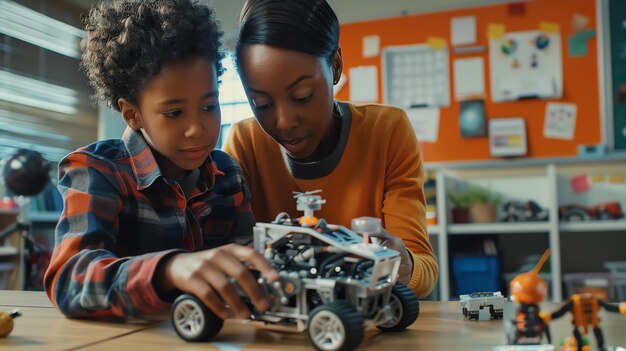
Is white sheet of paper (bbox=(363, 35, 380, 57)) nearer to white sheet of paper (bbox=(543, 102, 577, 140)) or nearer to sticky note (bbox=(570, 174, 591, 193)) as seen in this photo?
white sheet of paper (bbox=(543, 102, 577, 140))

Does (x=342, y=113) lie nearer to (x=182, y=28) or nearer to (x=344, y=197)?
(x=344, y=197)

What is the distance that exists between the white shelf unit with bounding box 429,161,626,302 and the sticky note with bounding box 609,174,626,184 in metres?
0.02

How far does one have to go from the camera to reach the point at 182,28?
0.87 m

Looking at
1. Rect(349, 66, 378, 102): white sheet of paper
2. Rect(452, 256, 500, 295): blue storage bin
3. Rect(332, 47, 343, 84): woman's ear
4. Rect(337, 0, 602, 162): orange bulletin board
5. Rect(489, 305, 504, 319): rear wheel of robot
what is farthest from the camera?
Rect(349, 66, 378, 102): white sheet of paper

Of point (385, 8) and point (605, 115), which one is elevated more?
point (385, 8)

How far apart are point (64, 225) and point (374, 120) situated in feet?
2.15

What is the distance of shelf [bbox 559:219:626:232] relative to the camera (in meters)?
3.09

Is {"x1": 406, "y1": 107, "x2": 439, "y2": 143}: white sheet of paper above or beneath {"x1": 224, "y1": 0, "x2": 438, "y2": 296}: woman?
above

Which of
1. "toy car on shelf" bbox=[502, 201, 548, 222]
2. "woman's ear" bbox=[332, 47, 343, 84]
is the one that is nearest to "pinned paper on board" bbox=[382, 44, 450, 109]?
"toy car on shelf" bbox=[502, 201, 548, 222]

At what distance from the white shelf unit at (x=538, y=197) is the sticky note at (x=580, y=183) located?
0.07ft

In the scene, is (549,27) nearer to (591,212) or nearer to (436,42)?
(436,42)

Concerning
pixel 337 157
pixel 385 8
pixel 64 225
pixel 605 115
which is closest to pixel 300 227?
pixel 64 225

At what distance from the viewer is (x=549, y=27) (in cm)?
367

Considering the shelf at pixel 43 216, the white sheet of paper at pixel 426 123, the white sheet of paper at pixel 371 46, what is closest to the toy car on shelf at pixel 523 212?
the white sheet of paper at pixel 426 123
